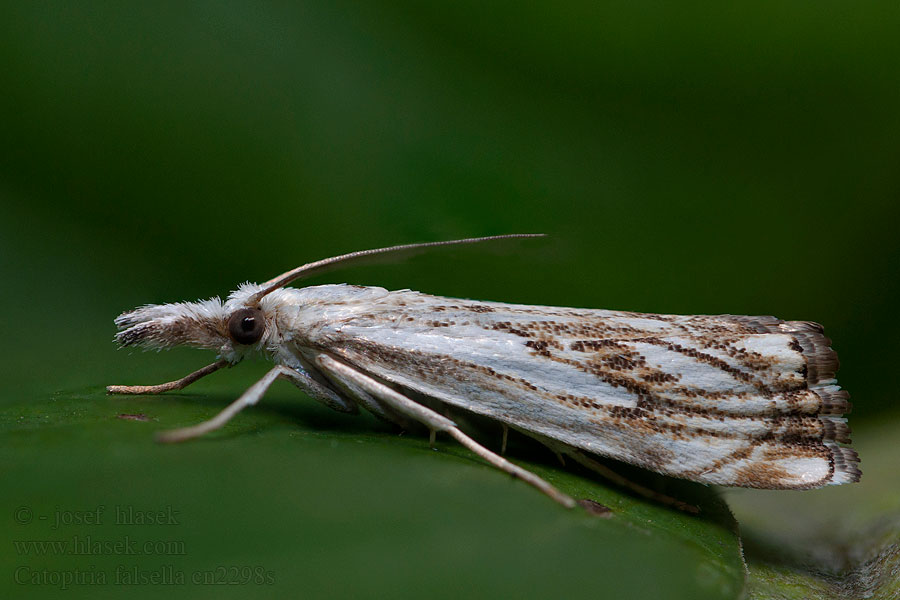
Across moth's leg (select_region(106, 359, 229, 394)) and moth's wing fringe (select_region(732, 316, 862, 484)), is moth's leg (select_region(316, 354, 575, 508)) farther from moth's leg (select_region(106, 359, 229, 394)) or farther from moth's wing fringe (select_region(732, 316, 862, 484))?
moth's wing fringe (select_region(732, 316, 862, 484))

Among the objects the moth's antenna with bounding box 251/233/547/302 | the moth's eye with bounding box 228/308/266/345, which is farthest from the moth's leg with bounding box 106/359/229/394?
the moth's antenna with bounding box 251/233/547/302

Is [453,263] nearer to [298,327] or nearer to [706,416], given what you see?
[298,327]

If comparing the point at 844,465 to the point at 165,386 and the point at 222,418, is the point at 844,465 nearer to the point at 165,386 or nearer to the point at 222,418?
the point at 222,418

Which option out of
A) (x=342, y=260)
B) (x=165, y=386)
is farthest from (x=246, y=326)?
(x=342, y=260)

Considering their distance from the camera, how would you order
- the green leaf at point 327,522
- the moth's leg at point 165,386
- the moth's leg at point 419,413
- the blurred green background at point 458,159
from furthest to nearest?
the blurred green background at point 458,159, the moth's leg at point 165,386, the moth's leg at point 419,413, the green leaf at point 327,522

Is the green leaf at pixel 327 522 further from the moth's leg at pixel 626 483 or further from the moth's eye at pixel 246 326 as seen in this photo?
the moth's eye at pixel 246 326

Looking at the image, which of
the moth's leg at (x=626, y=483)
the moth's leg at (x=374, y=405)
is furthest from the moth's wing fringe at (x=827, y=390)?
the moth's leg at (x=374, y=405)
